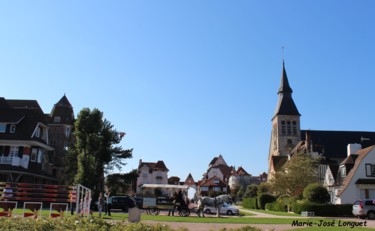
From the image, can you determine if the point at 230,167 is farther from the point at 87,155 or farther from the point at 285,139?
the point at 87,155

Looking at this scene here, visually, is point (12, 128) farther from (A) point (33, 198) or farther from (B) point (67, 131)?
(A) point (33, 198)

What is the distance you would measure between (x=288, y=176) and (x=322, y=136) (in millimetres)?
35774

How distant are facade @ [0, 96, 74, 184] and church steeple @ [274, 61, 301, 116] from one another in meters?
59.6

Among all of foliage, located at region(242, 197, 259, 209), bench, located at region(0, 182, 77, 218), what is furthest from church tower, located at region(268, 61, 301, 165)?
bench, located at region(0, 182, 77, 218)

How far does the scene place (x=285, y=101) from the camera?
3740 inches

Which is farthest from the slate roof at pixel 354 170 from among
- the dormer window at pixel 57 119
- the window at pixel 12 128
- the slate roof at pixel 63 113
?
the dormer window at pixel 57 119

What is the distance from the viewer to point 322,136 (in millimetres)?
81750

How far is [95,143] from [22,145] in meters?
9.97

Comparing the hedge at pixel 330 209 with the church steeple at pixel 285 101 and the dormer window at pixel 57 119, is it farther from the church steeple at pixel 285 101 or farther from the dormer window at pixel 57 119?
the church steeple at pixel 285 101

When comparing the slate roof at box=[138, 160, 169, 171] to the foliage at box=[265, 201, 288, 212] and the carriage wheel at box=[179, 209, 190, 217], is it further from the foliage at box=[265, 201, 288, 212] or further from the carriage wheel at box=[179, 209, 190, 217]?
the carriage wheel at box=[179, 209, 190, 217]

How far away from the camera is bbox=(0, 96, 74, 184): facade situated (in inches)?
1745

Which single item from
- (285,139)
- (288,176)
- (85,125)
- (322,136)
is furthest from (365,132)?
(85,125)

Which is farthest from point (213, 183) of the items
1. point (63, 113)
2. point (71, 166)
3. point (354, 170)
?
point (354, 170)

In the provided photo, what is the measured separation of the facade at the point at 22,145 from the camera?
44.3 m
